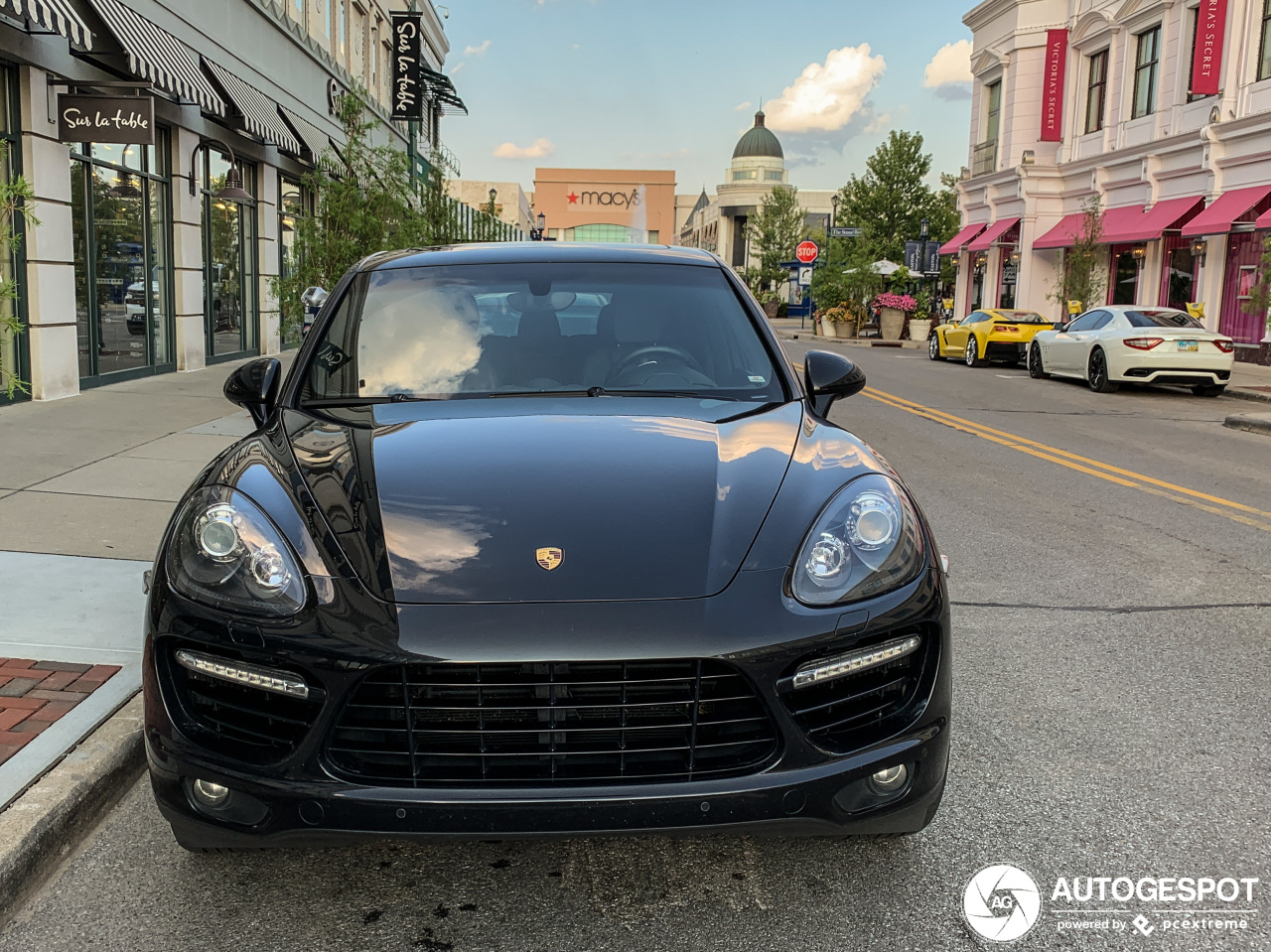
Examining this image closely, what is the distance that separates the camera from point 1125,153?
3123 cm

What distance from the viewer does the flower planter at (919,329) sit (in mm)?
40094

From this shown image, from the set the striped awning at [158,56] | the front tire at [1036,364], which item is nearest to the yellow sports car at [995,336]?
the front tire at [1036,364]

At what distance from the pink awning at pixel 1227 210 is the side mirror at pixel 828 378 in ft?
80.5

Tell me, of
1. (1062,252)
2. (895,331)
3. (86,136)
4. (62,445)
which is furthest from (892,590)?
(895,331)

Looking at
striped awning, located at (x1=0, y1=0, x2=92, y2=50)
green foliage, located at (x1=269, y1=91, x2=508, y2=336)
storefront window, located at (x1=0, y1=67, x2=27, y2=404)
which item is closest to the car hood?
striped awning, located at (x1=0, y1=0, x2=92, y2=50)

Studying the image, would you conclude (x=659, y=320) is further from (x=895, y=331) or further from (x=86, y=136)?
(x=895, y=331)

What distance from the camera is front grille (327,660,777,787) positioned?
239 centimetres

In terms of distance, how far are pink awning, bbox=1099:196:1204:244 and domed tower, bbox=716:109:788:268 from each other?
84092 millimetres

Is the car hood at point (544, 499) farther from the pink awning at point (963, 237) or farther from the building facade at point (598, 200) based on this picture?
the building facade at point (598, 200)

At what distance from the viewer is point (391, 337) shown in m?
3.93

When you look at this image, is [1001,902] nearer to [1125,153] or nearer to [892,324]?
[1125,153]

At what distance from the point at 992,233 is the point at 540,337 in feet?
126

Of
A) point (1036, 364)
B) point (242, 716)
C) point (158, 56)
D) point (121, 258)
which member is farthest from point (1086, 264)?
point (242, 716)

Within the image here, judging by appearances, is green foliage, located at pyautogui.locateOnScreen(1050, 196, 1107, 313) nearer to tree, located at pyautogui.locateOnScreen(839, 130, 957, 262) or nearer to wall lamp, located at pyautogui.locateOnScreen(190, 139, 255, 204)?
A: tree, located at pyautogui.locateOnScreen(839, 130, 957, 262)
